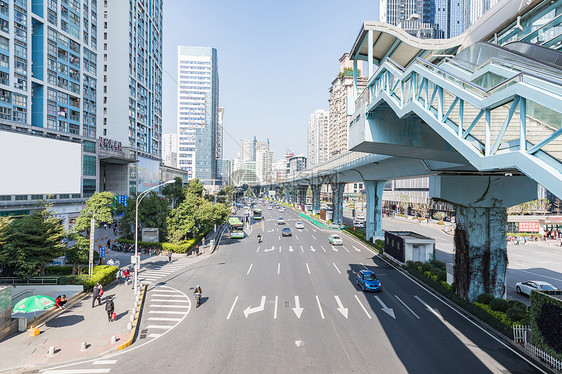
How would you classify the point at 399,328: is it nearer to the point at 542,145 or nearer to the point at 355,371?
the point at 355,371

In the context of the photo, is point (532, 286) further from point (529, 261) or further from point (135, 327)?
point (135, 327)

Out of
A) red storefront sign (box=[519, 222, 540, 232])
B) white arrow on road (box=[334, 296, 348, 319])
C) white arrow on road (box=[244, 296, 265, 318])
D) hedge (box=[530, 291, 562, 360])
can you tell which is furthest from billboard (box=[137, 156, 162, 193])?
red storefront sign (box=[519, 222, 540, 232])

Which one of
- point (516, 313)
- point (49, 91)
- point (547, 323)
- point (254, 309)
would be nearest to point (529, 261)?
point (516, 313)

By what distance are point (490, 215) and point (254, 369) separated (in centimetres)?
1647

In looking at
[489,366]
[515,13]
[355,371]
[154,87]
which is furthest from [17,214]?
[154,87]

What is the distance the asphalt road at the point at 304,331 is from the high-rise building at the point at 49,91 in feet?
78.9

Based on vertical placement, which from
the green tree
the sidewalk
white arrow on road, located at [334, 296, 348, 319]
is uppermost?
the green tree

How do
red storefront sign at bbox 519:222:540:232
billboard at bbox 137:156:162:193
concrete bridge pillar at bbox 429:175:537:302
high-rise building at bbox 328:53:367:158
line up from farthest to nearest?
high-rise building at bbox 328:53:367:158 < billboard at bbox 137:156:162:193 < red storefront sign at bbox 519:222:540:232 < concrete bridge pillar at bbox 429:175:537:302

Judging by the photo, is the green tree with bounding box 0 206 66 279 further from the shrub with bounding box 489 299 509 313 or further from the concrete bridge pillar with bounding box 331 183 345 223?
the concrete bridge pillar with bounding box 331 183 345 223

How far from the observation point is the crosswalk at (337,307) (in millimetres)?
17844

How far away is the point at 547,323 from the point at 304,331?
35.1 ft

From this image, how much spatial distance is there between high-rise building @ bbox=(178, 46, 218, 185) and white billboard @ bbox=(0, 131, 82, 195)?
4400 inches

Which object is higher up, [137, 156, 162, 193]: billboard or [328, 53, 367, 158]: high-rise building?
[328, 53, 367, 158]: high-rise building

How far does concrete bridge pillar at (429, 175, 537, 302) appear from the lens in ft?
60.1
